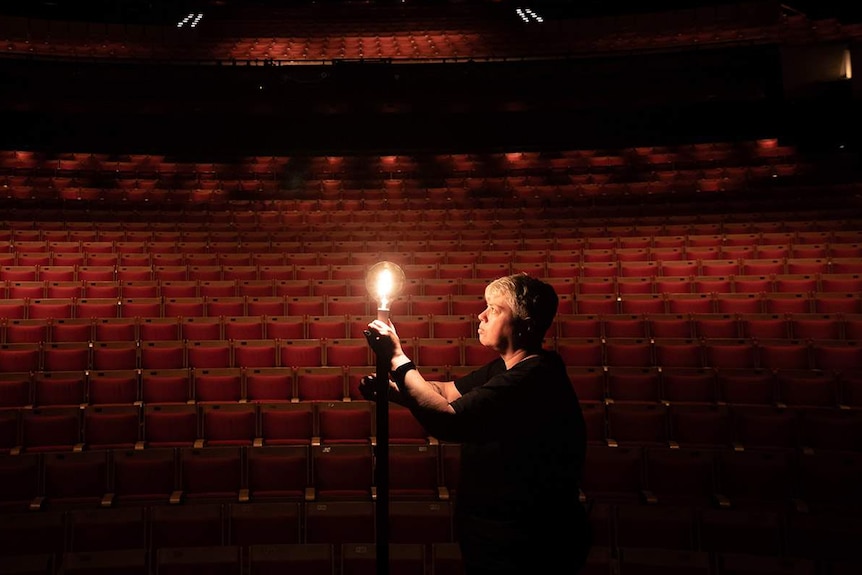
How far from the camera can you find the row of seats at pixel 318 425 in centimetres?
172

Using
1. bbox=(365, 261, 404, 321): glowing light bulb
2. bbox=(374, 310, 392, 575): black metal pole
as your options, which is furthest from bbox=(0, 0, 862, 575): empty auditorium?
bbox=(365, 261, 404, 321): glowing light bulb

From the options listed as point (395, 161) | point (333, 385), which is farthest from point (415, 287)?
point (395, 161)

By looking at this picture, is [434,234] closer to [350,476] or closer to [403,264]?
[403,264]

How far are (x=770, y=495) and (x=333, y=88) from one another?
152 inches

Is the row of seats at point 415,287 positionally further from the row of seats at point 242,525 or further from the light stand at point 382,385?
the light stand at point 382,385

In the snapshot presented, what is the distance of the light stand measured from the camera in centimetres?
63

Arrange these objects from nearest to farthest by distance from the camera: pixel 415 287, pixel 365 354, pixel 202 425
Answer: pixel 202 425 < pixel 365 354 < pixel 415 287

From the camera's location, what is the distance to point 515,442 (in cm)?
63

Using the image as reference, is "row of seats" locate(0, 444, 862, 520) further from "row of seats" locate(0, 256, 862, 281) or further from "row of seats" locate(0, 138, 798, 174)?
"row of seats" locate(0, 138, 798, 174)

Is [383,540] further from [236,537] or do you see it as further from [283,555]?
[236,537]

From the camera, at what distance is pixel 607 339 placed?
225 cm

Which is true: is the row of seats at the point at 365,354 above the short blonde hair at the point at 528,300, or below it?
below

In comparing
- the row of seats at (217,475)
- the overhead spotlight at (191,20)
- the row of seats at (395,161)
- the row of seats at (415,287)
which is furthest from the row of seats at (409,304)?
the overhead spotlight at (191,20)

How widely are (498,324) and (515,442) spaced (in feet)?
0.37
